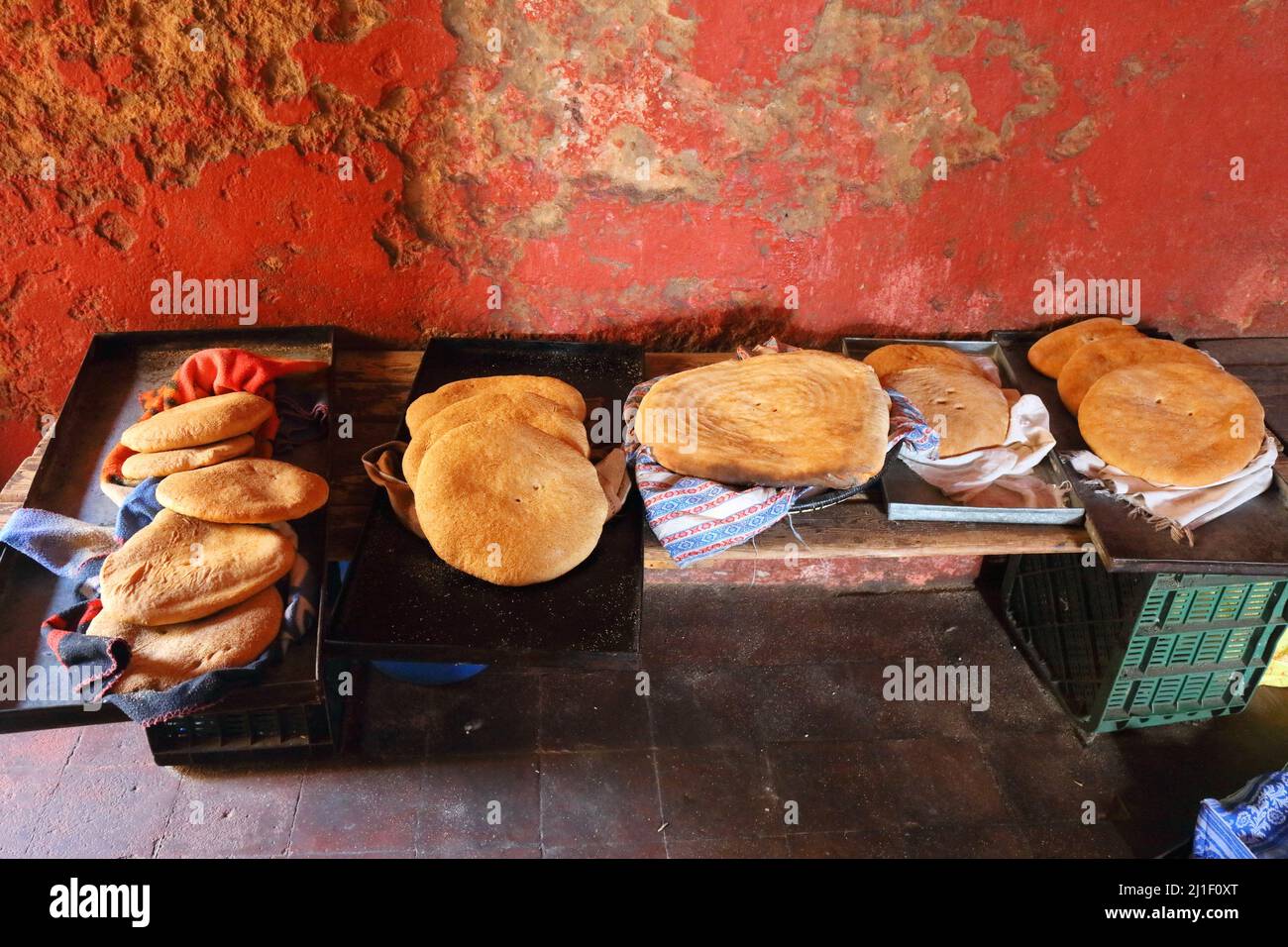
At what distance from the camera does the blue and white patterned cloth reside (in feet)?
8.30

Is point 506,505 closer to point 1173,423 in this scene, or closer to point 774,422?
point 774,422

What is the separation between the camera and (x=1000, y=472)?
9.05 ft

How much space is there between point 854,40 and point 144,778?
11.0 feet

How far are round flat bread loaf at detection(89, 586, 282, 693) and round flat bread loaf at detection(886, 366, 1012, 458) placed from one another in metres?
2.03

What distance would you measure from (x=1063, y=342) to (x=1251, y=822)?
165 cm

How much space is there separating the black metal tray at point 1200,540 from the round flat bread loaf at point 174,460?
253 cm

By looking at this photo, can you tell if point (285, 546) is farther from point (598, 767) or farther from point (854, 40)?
point (854, 40)

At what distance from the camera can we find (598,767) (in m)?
3.07

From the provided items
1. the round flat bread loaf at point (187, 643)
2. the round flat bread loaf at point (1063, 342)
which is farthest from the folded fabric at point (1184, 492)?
the round flat bread loaf at point (187, 643)

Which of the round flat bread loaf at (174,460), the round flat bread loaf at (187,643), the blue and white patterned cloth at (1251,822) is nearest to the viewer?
the round flat bread loaf at (187,643)

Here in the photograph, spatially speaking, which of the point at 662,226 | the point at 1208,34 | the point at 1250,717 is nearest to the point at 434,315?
the point at 662,226

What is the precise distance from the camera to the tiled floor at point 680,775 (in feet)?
9.22

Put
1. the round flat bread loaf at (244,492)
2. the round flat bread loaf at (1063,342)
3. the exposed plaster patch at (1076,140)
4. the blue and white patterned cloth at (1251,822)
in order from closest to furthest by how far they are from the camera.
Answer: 1. the round flat bread loaf at (244,492)
2. the blue and white patterned cloth at (1251,822)
3. the exposed plaster patch at (1076,140)
4. the round flat bread loaf at (1063,342)

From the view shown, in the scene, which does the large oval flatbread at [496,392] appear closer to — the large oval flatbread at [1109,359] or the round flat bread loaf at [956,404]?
the round flat bread loaf at [956,404]
